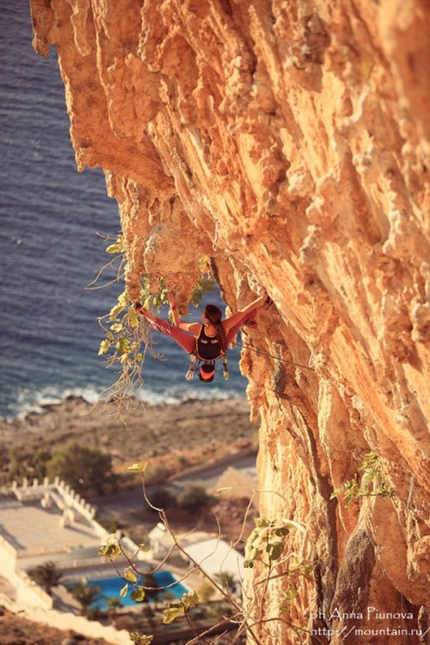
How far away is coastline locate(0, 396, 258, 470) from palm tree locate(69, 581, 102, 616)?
11.4 metres

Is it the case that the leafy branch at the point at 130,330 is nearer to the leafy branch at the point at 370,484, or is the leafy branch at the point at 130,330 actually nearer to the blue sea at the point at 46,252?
the leafy branch at the point at 370,484

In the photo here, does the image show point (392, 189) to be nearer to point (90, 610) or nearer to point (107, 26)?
point (107, 26)

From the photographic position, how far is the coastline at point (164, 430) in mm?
35634

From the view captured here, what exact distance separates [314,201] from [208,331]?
7.47 feet

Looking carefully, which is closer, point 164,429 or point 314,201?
point 314,201

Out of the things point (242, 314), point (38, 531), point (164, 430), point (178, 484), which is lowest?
point (242, 314)

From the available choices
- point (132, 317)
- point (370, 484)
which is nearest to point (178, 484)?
point (132, 317)

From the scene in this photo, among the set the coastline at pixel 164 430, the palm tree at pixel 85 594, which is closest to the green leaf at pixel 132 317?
the palm tree at pixel 85 594

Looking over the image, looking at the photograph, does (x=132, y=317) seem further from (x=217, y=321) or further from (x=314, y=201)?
(x=314, y=201)

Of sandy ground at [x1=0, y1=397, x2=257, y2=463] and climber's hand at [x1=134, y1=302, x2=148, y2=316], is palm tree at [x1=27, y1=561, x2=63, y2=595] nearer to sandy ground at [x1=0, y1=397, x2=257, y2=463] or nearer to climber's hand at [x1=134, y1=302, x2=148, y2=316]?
sandy ground at [x1=0, y1=397, x2=257, y2=463]

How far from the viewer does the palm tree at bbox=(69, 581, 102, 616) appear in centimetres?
2252

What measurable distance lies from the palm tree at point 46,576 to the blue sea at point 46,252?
28.4 feet

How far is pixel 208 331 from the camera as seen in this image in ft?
19.2

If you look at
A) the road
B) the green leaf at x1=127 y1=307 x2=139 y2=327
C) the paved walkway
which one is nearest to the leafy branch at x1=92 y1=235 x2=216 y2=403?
the green leaf at x1=127 y1=307 x2=139 y2=327
